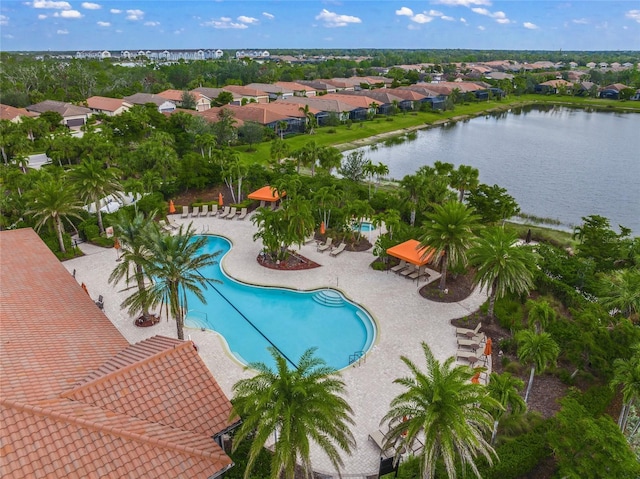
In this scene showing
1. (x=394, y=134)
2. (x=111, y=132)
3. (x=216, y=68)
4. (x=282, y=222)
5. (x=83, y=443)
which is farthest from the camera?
(x=216, y=68)

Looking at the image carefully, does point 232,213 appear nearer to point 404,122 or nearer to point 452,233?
point 452,233

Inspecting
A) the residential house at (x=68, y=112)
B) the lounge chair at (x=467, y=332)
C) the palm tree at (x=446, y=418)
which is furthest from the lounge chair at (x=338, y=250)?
the residential house at (x=68, y=112)

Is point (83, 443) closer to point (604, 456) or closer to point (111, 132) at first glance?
point (604, 456)

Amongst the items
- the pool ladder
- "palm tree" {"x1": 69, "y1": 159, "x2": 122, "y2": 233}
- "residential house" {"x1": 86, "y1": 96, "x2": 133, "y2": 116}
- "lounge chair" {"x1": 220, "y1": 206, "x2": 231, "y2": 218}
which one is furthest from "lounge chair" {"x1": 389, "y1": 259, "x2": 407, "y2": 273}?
"residential house" {"x1": 86, "y1": 96, "x2": 133, "y2": 116}

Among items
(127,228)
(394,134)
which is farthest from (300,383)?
(394,134)

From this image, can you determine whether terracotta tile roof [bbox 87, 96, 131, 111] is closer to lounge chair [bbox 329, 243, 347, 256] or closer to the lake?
the lake

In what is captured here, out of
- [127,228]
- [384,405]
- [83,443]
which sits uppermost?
[127,228]
